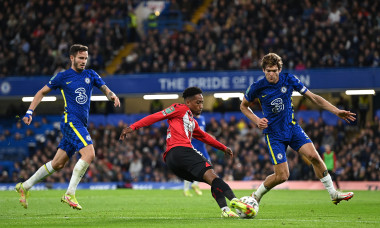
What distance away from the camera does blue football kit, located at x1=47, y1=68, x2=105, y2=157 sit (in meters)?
10.8

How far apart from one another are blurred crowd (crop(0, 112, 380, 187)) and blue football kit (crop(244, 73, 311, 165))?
593 inches

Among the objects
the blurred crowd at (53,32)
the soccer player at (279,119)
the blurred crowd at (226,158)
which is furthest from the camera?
the blurred crowd at (53,32)

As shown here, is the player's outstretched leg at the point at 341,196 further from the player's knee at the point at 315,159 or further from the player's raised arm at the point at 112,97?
the player's raised arm at the point at 112,97

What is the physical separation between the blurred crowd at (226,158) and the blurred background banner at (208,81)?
5.55ft

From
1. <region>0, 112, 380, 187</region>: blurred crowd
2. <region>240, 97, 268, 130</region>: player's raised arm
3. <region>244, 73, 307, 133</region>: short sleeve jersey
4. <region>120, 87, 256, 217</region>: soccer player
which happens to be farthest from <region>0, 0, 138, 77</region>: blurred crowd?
<region>120, 87, 256, 217</region>: soccer player

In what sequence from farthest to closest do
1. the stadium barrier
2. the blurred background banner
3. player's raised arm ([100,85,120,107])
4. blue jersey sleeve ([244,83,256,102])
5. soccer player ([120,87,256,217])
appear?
1. the blurred background banner
2. the stadium barrier
3. player's raised arm ([100,85,120,107])
4. blue jersey sleeve ([244,83,256,102])
5. soccer player ([120,87,256,217])

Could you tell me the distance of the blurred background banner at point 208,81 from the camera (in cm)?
2602

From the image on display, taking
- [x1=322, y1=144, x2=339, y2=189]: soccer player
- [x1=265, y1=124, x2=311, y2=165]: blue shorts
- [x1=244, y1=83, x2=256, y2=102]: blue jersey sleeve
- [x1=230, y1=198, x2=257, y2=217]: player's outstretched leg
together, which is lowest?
[x1=322, y1=144, x2=339, y2=189]: soccer player

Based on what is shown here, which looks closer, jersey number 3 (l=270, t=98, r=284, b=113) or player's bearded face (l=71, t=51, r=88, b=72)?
jersey number 3 (l=270, t=98, r=284, b=113)

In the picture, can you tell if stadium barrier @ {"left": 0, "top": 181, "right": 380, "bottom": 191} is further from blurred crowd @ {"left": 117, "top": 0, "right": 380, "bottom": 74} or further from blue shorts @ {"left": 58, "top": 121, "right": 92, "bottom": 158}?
blue shorts @ {"left": 58, "top": 121, "right": 92, "bottom": 158}

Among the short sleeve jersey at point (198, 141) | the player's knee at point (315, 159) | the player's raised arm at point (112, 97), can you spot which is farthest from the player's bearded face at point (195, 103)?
the short sleeve jersey at point (198, 141)

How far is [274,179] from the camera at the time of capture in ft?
33.5

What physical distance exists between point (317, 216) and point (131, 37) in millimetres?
23970

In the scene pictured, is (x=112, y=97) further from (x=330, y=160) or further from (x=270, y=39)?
(x=270, y=39)
